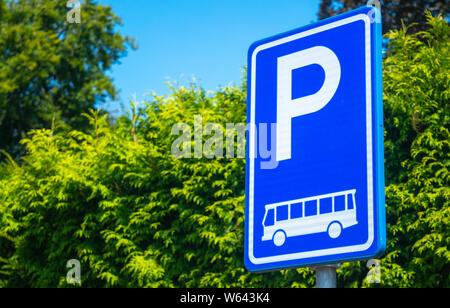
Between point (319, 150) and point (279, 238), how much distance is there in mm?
377

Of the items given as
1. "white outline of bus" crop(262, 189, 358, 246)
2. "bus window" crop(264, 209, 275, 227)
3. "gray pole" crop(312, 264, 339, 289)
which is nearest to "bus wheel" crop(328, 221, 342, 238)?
"white outline of bus" crop(262, 189, 358, 246)

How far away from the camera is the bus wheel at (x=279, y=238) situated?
2.20 metres

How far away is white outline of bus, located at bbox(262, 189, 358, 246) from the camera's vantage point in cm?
205

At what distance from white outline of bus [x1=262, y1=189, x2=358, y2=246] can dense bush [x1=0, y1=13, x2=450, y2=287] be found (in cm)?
522

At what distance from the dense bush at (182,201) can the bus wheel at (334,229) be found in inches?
208

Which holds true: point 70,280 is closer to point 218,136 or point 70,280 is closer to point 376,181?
point 218,136

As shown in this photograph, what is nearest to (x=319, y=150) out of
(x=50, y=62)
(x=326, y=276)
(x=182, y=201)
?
(x=326, y=276)

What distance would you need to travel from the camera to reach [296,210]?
218 centimetres

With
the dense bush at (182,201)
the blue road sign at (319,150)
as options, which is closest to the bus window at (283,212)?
the blue road sign at (319,150)

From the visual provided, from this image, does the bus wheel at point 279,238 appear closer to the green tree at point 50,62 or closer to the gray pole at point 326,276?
the gray pole at point 326,276

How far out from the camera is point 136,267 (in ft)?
27.8
